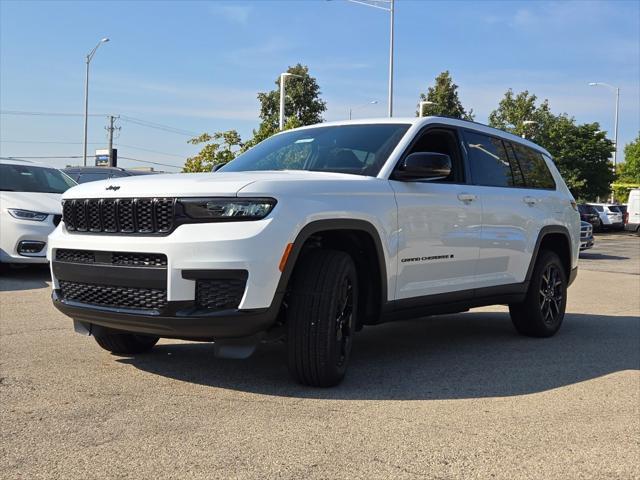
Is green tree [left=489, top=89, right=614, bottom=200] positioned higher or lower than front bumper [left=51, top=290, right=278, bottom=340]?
higher

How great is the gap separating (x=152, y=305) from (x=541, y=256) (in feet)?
13.3

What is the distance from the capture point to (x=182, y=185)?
3875 mm

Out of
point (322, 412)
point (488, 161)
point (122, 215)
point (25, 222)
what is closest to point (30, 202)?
point (25, 222)

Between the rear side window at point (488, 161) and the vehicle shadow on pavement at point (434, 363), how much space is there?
4.65 ft

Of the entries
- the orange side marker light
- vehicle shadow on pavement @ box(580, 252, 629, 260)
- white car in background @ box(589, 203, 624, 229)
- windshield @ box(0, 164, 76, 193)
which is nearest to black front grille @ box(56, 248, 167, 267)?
the orange side marker light

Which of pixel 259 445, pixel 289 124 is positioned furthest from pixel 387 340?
pixel 289 124

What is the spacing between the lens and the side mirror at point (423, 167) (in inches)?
185

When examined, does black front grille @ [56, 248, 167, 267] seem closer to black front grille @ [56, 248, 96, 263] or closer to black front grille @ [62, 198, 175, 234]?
black front grille @ [56, 248, 96, 263]

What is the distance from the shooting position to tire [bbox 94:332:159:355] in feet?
16.1

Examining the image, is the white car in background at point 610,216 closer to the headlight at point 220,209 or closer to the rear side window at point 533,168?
the rear side window at point 533,168

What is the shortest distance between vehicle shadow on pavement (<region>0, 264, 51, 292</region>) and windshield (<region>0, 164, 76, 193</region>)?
1.14 m

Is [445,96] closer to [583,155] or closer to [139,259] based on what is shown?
[583,155]

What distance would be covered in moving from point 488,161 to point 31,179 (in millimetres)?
7139

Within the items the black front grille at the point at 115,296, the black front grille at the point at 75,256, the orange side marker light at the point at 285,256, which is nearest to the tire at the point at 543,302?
the orange side marker light at the point at 285,256
